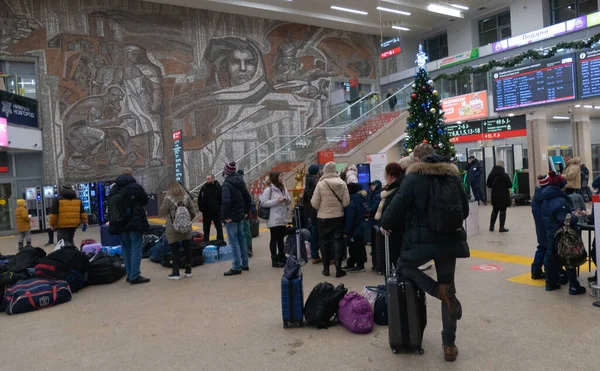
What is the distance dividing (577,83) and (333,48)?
14.6m

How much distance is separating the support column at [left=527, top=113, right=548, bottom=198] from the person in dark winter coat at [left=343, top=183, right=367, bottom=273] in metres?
11.1

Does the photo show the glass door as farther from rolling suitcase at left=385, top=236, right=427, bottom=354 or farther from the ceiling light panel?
the ceiling light panel

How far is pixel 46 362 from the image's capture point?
13.2 feet

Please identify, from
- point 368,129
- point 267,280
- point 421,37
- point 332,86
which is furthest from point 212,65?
point 267,280

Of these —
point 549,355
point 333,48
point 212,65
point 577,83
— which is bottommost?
point 549,355

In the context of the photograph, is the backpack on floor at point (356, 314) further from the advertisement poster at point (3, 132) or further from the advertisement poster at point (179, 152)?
the advertisement poster at point (3, 132)

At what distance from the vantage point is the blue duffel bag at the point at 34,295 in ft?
18.5

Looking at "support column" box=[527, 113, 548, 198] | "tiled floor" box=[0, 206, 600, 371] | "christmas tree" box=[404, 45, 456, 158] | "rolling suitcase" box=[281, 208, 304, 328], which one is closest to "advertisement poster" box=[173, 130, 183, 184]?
"christmas tree" box=[404, 45, 456, 158]

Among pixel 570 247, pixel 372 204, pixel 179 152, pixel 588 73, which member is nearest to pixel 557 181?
pixel 570 247

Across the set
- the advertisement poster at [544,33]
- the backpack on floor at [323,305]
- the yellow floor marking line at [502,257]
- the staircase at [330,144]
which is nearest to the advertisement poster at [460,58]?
the advertisement poster at [544,33]

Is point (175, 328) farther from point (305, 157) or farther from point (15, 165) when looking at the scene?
point (15, 165)

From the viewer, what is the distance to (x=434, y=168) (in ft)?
11.5

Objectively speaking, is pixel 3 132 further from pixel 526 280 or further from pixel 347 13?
pixel 347 13

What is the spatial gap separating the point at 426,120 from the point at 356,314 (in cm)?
567
